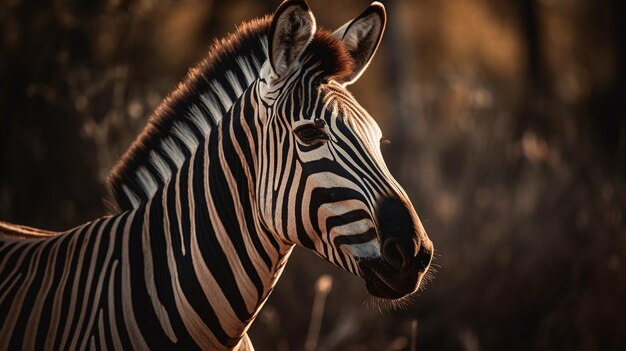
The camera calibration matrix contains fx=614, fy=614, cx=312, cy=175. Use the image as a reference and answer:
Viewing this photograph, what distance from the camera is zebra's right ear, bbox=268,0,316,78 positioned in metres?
2.44

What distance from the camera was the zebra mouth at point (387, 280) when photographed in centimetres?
220

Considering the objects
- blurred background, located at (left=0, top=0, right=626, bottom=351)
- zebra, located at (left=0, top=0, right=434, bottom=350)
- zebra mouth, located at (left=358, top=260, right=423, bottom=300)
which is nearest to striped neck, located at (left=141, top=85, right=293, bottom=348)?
zebra, located at (left=0, top=0, right=434, bottom=350)

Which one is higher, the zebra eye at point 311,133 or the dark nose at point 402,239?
the zebra eye at point 311,133

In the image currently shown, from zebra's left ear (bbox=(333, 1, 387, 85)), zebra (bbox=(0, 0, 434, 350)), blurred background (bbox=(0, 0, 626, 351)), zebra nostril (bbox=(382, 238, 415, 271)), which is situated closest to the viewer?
zebra nostril (bbox=(382, 238, 415, 271))

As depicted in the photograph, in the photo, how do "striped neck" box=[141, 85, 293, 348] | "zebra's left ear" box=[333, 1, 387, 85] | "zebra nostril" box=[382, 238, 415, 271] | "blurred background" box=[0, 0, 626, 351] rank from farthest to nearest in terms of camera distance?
1. "blurred background" box=[0, 0, 626, 351]
2. "zebra's left ear" box=[333, 1, 387, 85]
3. "striped neck" box=[141, 85, 293, 348]
4. "zebra nostril" box=[382, 238, 415, 271]

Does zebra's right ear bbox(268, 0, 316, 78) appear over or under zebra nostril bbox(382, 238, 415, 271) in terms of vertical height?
over

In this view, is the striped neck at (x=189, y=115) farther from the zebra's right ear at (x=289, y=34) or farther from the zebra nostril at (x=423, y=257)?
the zebra nostril at (x=423, y=257)

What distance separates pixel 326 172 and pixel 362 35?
84 cm

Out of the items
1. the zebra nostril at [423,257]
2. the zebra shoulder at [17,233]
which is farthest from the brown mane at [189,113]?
the zebra nostril at [423,257]

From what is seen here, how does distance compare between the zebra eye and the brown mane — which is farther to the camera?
the brown mane

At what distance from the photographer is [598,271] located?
5.67 metres

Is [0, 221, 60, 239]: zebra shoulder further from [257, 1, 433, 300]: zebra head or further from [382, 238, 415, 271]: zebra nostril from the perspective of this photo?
[382, 238, 415, 271]: zebra nostril

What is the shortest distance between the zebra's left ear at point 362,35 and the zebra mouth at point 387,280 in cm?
93

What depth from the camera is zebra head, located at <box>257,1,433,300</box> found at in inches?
87.3
